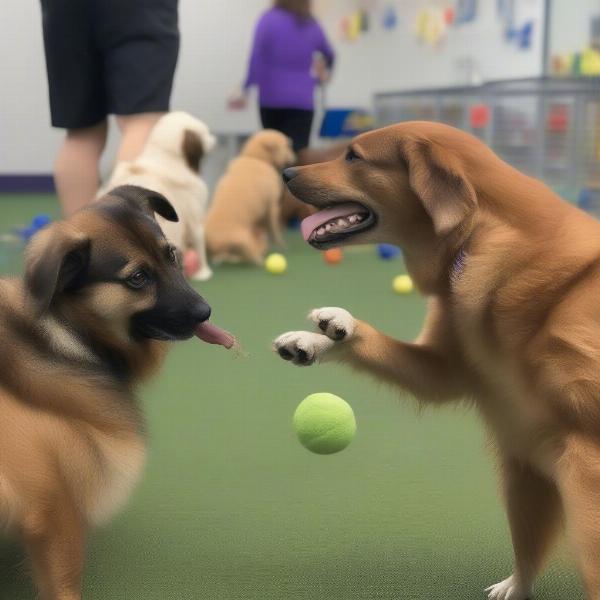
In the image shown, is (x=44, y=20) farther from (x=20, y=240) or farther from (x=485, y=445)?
(x=485, y=445)

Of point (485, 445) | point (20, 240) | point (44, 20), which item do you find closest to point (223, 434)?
point (485, 445)

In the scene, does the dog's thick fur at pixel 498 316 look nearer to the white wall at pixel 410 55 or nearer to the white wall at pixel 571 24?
the white wall at pixel 571 24

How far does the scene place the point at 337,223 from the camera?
2104mm

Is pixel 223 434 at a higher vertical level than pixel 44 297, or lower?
lower

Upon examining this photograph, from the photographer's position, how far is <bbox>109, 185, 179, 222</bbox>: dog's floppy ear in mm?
2184

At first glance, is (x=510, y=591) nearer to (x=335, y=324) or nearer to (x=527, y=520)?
(x=527, y=520)

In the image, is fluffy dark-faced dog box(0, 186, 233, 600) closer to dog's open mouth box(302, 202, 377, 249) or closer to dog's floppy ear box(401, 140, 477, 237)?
dog's open mouth box(302, 202, 377, 249)

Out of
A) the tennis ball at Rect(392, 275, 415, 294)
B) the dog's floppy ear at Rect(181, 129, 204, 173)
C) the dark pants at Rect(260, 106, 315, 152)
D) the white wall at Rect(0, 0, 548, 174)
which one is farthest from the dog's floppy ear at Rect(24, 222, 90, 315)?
the white wall at Rect(0, 0, 548, 174)

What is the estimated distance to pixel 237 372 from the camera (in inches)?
149

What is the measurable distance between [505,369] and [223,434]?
4.83 feet

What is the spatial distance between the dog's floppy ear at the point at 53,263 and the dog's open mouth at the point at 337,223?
56 cm

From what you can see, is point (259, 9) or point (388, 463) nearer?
point (388, 463)

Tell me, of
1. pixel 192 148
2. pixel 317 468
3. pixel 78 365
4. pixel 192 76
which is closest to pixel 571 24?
pixel 192 148

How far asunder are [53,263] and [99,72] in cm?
277
